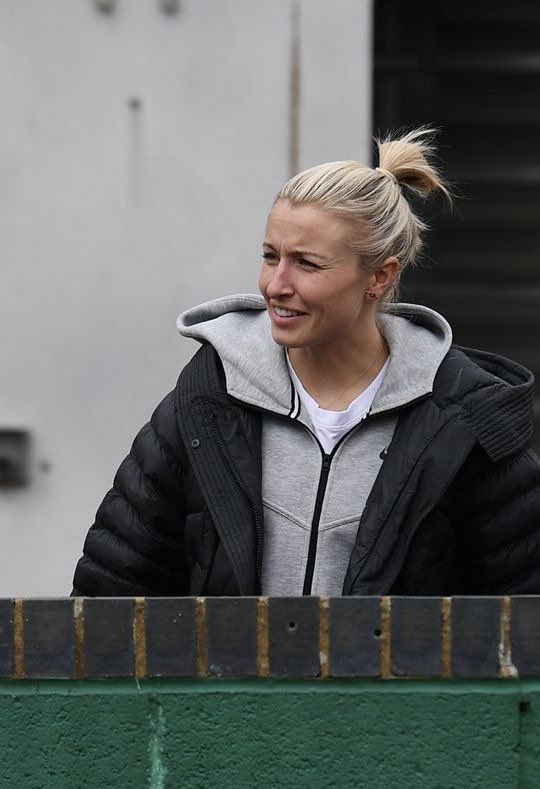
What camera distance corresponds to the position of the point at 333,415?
342cm

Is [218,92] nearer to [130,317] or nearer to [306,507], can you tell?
[130,317]

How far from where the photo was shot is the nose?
3279 mm

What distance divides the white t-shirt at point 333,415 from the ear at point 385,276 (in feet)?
0.53

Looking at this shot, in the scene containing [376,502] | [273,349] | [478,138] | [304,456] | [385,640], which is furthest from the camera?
[478,138]

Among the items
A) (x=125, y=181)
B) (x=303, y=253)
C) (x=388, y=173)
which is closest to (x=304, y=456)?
(x=303, y=253)

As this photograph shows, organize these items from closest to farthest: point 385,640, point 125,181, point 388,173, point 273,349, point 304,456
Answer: point 385,640
point 304,456
point 273,349
point 388,173
point 125,181

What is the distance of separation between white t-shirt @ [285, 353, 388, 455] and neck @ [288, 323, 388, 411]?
0.6 inches

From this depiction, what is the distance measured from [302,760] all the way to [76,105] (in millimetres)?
3719

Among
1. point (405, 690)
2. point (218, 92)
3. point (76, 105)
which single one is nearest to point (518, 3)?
point (218, 92)

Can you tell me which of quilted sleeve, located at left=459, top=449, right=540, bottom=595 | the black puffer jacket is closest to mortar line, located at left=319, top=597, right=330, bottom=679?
the black puffer jacket

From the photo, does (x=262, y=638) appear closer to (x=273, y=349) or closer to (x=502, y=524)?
(x=502, y=524)

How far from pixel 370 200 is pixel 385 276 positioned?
0.16 meters

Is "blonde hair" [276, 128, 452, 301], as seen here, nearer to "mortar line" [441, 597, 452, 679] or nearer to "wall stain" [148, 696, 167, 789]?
"mortar line" [441, 597, 452, 679]

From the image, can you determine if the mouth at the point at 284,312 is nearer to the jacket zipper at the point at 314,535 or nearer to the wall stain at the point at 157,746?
the jacket zipper at the point at 314,535
